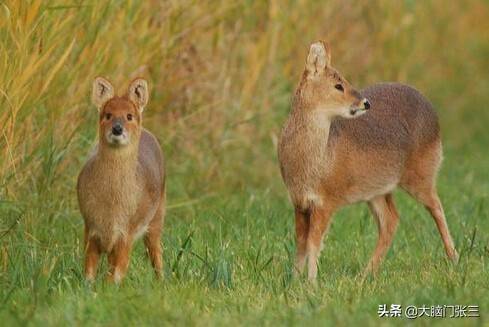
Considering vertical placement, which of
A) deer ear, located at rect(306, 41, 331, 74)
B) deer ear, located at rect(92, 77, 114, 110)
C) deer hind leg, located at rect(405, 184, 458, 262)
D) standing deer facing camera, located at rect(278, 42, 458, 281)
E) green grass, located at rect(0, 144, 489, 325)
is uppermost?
deer ear, located at rect(306, 41, 331, 74)

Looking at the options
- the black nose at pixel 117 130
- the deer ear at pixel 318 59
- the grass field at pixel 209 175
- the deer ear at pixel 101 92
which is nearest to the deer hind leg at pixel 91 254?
the grass field at pixel 209 175

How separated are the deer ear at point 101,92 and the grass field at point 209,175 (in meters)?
0.46

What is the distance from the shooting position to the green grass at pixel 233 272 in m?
5.99

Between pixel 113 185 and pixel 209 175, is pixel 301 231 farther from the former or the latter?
pixel 209 175

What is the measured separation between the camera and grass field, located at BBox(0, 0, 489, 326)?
6.24m

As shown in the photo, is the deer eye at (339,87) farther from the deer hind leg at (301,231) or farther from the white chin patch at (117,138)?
the white chin patch at (117,138)

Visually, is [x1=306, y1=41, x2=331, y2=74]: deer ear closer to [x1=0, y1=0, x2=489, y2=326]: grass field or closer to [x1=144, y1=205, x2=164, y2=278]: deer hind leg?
[x1=0, y1=0, x2=489, y2=326]: grass field

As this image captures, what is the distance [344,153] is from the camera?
26.0 feet

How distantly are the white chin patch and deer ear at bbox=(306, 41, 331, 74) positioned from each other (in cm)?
138

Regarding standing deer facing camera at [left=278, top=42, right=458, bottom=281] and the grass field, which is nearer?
the grass field

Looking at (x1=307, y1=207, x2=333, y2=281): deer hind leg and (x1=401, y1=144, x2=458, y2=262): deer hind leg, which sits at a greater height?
(x1=401, y1=144, x2=458, y2=262): deer hind leg

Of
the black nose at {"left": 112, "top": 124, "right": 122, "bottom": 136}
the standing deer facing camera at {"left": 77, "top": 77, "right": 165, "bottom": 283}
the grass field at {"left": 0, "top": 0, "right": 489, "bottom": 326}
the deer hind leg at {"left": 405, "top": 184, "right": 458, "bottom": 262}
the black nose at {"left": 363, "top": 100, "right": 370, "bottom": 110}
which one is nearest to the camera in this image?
the grass field at {"left": 0, "top": 0, "right": 489, "bottom": 326}

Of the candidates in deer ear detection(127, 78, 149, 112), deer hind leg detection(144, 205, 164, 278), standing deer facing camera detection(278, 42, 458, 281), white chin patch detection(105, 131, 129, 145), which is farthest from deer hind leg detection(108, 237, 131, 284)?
standing deer facing camera detection(278, 42, 458, 281)

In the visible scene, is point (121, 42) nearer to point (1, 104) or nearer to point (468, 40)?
point (1, 104)
